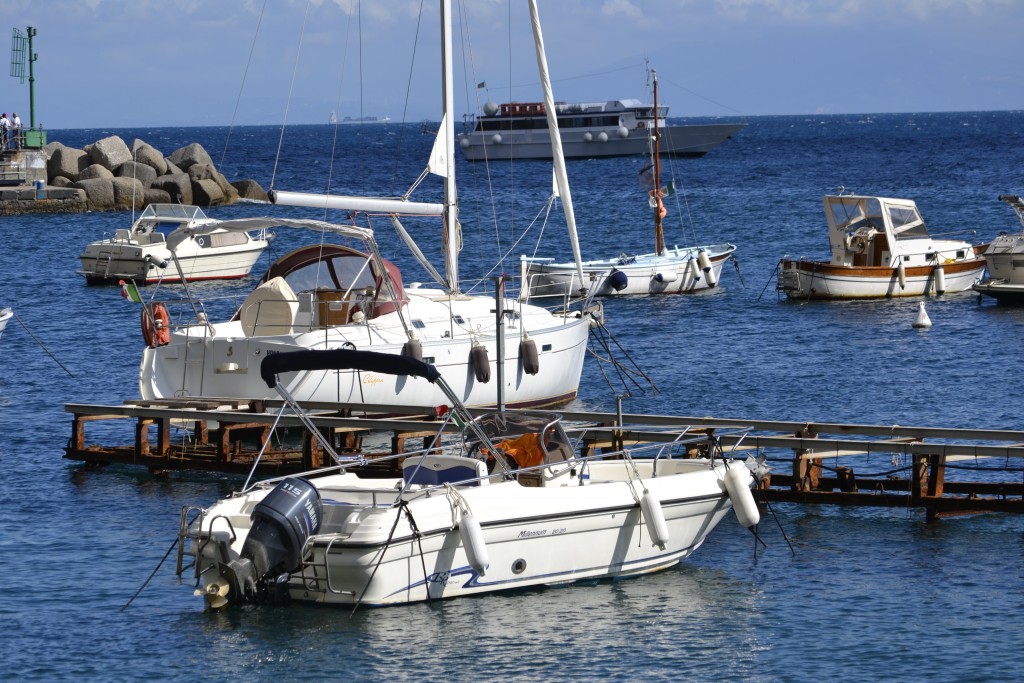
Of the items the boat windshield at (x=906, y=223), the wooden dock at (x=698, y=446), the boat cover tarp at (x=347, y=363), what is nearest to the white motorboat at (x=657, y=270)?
the boat windshield at (x=906, y=223)

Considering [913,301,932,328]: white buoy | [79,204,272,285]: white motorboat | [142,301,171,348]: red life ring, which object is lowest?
[913,301,932,328]: white buoy

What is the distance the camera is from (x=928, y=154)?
469ft

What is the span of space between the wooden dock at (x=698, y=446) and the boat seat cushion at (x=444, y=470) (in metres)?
2.18

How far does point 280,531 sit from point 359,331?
35.6ft

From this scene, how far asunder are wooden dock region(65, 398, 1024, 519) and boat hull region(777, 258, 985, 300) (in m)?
18.7

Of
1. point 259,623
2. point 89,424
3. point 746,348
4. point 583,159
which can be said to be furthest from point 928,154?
point 259,623

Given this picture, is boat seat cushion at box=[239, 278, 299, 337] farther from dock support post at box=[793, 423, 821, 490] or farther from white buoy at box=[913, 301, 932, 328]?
white buoy at box=[913, 301, 932, 328]

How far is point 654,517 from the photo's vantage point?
1780 cm

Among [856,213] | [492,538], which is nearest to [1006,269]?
[856,213]

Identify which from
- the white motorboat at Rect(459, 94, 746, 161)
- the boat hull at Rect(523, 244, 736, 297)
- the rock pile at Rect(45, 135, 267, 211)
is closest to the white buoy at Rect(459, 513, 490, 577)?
the boat hull at Rect(523, 244, 736, 297)

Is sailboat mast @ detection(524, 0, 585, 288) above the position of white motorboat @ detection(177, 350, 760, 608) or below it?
above

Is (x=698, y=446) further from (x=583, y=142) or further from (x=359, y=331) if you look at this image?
(x=583, y=142)

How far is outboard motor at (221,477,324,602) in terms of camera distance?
1608cm

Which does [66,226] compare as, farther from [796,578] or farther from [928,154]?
[928,154]
